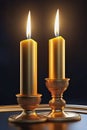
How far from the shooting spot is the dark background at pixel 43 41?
1022 mm

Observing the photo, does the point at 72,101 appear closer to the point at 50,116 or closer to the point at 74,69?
the point at 74,69

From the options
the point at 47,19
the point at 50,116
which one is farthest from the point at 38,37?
the point at 50,116

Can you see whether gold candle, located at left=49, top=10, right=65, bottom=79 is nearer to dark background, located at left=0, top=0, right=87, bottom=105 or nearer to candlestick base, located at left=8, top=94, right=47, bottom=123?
candlestick base, located at left=8, top=94, right=47, bottom=123

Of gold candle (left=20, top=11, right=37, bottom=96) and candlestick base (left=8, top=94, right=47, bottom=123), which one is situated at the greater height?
gold candle (left=20, top=11, right=37, bottom=96)

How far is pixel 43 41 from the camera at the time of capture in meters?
1.04

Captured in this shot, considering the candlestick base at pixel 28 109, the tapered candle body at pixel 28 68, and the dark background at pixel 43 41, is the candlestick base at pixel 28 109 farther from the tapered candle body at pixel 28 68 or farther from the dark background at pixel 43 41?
the dark background at pixel 43 41

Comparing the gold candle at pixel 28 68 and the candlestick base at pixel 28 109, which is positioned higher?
the gold candle at pixel 28 68

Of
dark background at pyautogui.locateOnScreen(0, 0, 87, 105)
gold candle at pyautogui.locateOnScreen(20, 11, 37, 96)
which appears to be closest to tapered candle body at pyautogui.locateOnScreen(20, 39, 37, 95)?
gold candle at pyautogui.locateOnScreen(20, 11, 37, 96)

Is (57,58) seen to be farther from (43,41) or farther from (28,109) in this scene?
(43,41)

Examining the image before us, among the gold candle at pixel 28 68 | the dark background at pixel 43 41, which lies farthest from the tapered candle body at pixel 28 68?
the dark background at pixel 43 41

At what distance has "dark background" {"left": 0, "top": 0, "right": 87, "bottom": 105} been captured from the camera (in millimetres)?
1022

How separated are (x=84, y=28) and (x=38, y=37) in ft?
0.52

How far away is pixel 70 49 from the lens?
40.5 inches

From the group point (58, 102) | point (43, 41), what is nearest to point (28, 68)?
point (58, 102)
